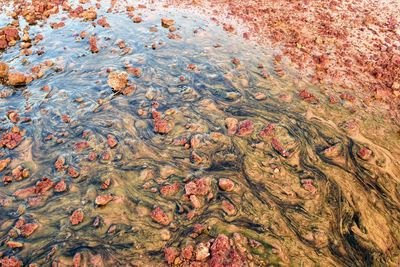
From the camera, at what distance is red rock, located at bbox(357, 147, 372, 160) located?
23.1 feet

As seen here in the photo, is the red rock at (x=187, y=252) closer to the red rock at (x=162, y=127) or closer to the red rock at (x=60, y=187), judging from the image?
the red rock at (x=60, y=187)

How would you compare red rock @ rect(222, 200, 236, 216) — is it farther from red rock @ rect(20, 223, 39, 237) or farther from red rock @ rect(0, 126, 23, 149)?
red rock @ rect(0, 126, 23, 149)

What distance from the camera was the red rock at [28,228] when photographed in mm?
5808

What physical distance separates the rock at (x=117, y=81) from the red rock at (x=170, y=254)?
19.3 feet

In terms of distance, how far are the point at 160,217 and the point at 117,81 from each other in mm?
5336

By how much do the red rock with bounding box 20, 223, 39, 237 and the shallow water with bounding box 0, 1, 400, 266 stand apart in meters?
0.10

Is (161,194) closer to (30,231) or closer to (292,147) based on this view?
(30,231)

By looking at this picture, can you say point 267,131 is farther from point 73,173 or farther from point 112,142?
point 73,173

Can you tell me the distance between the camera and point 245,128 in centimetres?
795

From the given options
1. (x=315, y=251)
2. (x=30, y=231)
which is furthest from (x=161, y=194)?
(x=315, y=251)

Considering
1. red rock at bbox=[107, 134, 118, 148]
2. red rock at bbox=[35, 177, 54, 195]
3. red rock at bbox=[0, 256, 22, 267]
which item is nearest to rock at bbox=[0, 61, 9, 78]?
red rock at bbox=[107, 134, 118, 148]

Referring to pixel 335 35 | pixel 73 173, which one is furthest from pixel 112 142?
pixel 335 35

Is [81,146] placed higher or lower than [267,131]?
lower

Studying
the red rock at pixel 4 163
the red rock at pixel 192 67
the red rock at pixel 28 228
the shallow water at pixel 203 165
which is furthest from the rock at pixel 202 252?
the red rock at pixel 192 67
